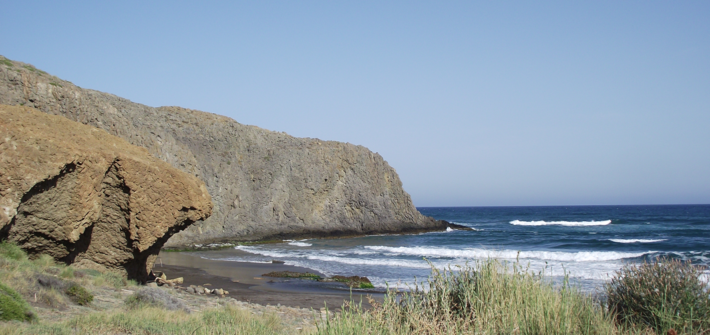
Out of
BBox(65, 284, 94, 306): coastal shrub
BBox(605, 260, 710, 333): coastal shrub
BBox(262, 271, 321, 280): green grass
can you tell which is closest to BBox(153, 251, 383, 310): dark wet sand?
BBox(262, 271, 321, 280): green grass

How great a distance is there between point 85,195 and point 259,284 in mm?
8077

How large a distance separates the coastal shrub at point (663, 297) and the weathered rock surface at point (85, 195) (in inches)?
319

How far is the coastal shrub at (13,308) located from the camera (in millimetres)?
5453

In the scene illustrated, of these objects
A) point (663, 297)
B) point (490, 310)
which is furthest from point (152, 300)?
point (663, 297)

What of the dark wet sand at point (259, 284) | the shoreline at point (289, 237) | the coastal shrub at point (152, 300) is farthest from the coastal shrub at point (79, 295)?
the shoreline at point (289, 237)

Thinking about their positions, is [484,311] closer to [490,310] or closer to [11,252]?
[490,310]

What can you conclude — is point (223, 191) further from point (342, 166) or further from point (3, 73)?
point (3, 73)

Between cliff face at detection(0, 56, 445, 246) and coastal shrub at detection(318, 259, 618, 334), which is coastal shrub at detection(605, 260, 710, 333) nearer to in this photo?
coastal shrub at detection(318, 259, 618, 334)

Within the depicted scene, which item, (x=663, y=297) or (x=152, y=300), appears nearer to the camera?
(x=663, y=297)

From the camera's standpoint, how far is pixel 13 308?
5570 mm

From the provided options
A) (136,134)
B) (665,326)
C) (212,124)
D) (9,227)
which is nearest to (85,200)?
(9,227)

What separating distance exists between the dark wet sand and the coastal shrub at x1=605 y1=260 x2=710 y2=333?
6.51 meters

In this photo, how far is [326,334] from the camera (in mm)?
4457

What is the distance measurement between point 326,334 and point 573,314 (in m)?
2.56
